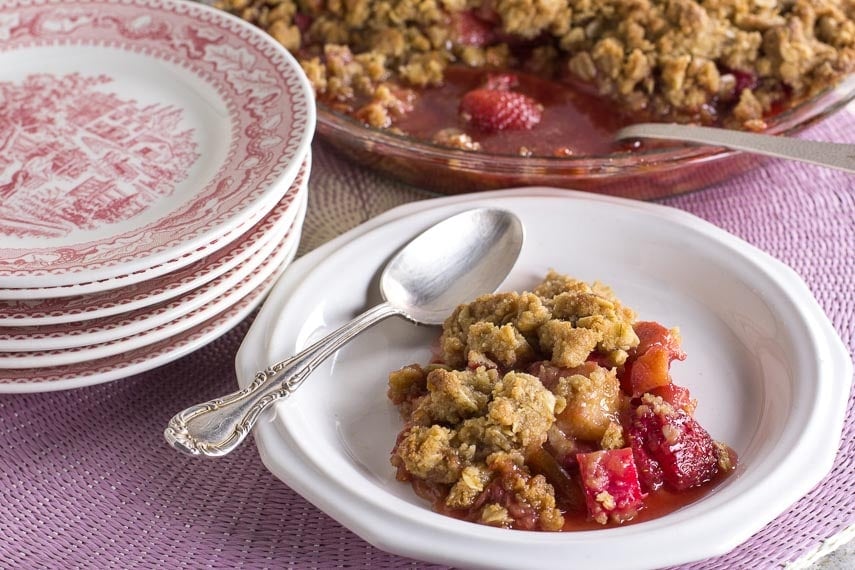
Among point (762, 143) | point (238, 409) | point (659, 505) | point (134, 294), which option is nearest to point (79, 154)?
point (134, 294)

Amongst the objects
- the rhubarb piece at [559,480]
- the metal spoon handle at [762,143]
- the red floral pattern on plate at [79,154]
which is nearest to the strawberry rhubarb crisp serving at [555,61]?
the metal spoon handle at [762,143]

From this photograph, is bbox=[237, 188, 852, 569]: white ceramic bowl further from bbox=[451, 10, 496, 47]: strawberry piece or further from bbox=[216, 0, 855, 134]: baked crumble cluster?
bbox=[451, 10, 496, 47]: strawberry piece

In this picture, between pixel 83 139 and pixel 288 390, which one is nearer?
pixel 288 390

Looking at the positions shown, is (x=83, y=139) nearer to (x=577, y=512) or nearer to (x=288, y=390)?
(x=288, y=390)

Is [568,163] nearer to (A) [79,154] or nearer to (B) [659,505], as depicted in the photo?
(B) [659,505]

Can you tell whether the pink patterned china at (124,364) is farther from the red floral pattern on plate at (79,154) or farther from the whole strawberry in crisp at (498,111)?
the whole strawberry in crisp at (498,111)

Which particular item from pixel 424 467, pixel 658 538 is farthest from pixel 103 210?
pixel 658 538
